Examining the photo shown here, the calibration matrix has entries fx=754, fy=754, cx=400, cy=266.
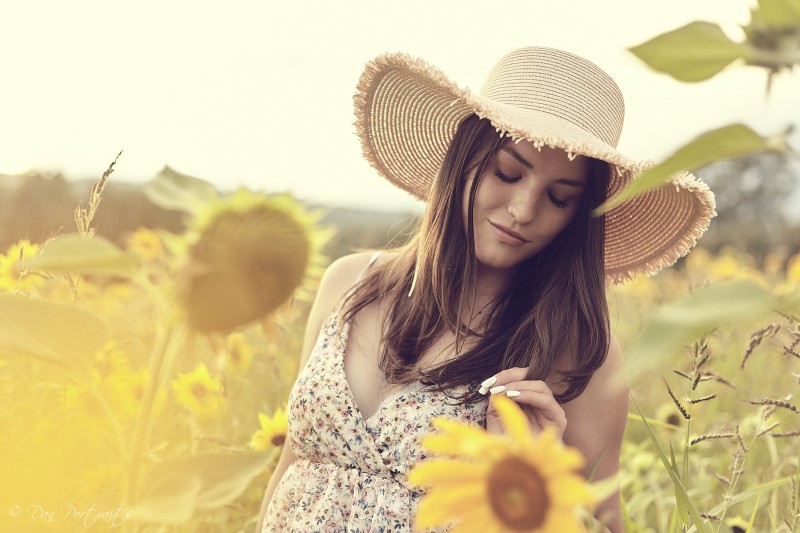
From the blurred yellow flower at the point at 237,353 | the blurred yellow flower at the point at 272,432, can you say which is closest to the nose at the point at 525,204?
the blurred yellow flower at the point at 272,432

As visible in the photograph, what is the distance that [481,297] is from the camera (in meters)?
1.58

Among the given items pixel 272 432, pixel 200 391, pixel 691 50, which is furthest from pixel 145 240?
pixel 691 50

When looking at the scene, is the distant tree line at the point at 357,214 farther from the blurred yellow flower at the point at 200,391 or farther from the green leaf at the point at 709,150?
the blurred yellow flower at the point at 200,391

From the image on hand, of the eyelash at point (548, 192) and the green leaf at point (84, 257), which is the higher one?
the green leaf at point (84, 257)

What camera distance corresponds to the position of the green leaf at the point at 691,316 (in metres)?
0.24

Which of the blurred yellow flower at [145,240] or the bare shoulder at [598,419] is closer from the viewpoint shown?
the bare shoulder at [598,419]

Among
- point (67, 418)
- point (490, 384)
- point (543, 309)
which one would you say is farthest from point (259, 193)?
point (543, 309)

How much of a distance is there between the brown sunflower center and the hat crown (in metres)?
1.10

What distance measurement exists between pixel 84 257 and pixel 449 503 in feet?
0.66

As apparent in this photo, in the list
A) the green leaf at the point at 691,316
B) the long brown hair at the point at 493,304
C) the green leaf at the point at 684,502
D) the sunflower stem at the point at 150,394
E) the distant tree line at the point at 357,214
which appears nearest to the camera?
the green leaf at the point at 691,316

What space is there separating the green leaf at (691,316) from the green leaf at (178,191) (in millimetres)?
206

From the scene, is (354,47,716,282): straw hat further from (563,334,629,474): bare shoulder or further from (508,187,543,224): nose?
(563,334,629,474): bare shoulder

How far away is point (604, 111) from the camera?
1.44m

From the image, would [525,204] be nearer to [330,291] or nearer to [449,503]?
[330,291]
